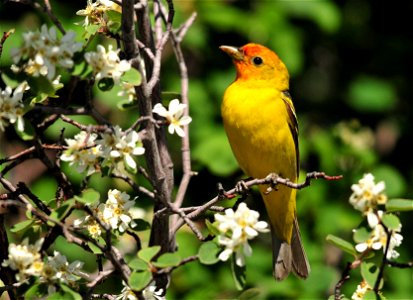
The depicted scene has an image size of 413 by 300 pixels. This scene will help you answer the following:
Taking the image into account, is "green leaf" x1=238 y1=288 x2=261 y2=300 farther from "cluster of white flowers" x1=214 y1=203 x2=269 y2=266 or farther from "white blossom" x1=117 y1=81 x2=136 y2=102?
"white blossom" x1=117 y1=81 x2=136 y2=102

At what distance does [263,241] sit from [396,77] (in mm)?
2215

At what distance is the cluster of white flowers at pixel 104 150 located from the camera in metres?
2.32

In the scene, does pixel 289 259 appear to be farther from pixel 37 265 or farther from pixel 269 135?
pixel 37 265

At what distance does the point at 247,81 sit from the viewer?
4.36 m

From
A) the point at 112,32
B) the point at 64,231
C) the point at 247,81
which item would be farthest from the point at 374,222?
the point at 247,81

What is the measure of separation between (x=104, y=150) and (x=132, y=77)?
0.27 meters

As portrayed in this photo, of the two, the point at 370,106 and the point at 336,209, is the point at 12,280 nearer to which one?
the point at 336,209

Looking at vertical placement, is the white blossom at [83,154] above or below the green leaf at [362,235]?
above

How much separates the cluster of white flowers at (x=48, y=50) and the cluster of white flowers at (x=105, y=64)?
0.20ft

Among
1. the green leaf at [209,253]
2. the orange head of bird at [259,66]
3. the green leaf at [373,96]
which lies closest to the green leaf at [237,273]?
the green leaf at [209,253]

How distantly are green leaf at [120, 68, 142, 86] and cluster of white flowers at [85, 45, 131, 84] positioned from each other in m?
0.10

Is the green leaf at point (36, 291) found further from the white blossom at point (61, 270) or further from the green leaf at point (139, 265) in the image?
the green leaf at point (139, 265)

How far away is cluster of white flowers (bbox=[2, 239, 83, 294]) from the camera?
2.22m

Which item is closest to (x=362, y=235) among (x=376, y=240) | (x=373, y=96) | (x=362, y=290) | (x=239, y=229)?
(x=376, y=240)
